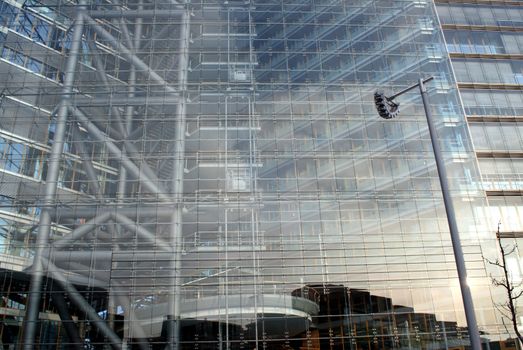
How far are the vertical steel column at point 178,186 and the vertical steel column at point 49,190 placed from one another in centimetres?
487

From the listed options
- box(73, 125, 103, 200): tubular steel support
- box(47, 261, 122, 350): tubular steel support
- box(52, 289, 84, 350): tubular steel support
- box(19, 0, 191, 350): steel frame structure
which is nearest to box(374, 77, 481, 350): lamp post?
box(19, 0, 191, 350): steel frame structure

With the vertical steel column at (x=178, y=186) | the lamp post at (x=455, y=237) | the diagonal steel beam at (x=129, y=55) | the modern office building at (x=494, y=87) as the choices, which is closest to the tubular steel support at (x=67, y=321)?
the vertical steel column at (x=178, y=186)

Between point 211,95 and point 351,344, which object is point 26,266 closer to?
point 211,95

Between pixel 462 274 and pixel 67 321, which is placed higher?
pixel 67 321

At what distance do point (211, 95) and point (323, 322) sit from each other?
36.8ft

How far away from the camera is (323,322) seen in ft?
59.8

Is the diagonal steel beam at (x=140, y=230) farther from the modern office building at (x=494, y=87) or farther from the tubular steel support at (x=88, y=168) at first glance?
the modern office building at (x=494, y=87)

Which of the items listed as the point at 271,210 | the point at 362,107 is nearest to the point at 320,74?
the point at 362,107

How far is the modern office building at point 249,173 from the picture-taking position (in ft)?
59.3

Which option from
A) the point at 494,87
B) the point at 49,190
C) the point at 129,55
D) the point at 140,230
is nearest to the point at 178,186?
the point at 140,230

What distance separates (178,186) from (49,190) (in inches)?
206

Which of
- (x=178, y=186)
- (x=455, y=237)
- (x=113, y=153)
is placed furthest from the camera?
(x=113, y=153)

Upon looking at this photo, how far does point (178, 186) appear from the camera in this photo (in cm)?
1975

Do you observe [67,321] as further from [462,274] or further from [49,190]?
[462,274]
